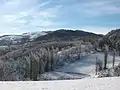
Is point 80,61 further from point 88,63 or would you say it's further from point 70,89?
point 70,89

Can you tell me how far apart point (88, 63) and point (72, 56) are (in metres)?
12.9

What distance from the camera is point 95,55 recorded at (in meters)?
148

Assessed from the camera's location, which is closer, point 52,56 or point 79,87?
point 79,87

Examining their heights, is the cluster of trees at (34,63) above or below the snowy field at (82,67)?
above

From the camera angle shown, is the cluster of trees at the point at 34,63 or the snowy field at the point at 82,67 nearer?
the cluster of trees at the point at 34,63

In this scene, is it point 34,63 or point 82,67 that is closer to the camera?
point 34,63

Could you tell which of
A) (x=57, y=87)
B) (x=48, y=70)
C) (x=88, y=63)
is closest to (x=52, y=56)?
(x=48, y=70)

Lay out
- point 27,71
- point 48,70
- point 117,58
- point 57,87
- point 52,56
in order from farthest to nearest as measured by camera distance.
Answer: point 117,58
point 52,56
point 48,70
point 27,71
point 57,87

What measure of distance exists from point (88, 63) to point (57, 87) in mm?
117778

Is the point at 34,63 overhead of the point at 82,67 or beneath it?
overhead

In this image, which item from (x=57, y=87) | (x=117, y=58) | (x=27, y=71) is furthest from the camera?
(x=117, y=58)

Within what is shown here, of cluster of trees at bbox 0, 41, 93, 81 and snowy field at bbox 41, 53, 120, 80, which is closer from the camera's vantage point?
cluster of trees at bbox 0, 41, 93, 81

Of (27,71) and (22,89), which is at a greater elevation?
(22,89)

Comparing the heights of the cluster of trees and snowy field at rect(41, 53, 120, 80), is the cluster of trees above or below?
above
